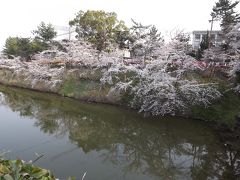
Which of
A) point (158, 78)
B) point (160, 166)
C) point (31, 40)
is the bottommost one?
point (160, 166)

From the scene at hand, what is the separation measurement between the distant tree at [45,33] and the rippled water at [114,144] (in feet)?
59.6

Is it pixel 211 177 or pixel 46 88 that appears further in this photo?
pixel 46 88

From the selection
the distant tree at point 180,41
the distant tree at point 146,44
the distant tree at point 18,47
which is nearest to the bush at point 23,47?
the distant tree at point 18,47

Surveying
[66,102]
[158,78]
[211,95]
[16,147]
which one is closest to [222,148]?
[211,95]

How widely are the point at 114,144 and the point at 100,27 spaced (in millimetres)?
21658

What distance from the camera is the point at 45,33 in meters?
35.0

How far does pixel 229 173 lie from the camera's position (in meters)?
9.59

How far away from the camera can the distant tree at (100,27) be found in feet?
102

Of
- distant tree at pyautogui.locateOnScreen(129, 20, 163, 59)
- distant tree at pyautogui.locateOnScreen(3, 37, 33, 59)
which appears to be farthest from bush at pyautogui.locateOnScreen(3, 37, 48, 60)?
distant tree at pyautogui.locateOnScreen(129, 20, 163, 59)

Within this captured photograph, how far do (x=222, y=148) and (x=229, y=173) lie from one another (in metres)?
2.36

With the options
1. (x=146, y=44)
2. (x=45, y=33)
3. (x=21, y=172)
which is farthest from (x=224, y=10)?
(x=21, y=172)

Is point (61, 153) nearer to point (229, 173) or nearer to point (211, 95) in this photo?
point (229, 173)

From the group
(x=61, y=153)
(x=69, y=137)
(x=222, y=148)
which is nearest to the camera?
(x=61, y=153)

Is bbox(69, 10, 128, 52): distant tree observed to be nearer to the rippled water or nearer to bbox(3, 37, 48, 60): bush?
bbox(3, 37, 48, 60): bush
